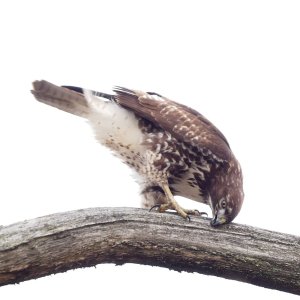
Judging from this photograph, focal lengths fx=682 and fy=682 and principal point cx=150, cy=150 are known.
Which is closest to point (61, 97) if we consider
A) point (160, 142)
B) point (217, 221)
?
point (160, 142)

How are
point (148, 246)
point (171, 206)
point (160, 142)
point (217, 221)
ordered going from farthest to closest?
point (160, 142) → point (171, 206) → point (217, 221) → point (148, 246)

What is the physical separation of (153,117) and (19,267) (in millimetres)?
2542

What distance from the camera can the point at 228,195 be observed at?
19.5 ft

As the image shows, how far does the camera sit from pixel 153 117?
6.21 metres

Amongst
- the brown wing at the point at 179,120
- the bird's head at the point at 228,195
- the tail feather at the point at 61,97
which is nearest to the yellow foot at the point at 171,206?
the bird's head at the point at 228,195

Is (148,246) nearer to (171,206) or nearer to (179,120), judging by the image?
(171,206)

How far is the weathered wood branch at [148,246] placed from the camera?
4.11 metres

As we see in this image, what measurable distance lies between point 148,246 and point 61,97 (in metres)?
2.20

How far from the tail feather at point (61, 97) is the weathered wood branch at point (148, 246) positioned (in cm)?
182

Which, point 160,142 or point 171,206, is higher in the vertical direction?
point 160,142

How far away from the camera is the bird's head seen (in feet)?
18.7

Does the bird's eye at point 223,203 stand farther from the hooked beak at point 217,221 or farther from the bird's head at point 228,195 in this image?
the hooked beak at point 217,221

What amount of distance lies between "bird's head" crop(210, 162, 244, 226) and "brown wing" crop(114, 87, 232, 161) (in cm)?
19

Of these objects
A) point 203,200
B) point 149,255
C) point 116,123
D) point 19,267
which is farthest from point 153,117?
point 19,267
